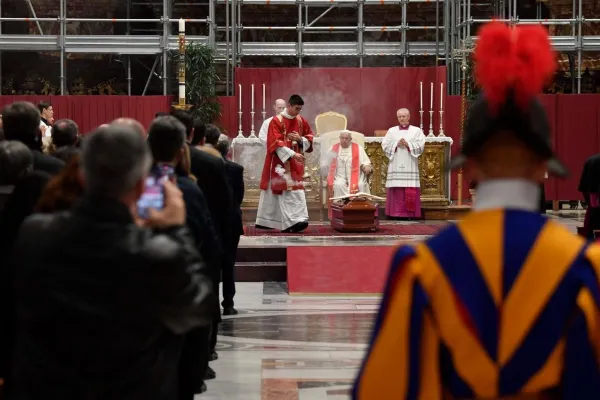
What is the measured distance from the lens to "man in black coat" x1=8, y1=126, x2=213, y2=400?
3.14 metres

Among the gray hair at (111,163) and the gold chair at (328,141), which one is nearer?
the gray hair at (111,163)

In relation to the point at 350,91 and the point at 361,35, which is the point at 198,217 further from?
the point at 361,35

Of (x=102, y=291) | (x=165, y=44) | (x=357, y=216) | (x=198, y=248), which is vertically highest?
(x=165, y=44)

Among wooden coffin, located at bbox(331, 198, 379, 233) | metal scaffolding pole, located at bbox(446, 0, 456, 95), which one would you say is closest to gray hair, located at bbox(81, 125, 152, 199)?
wooden coffin, located at bbox(331, 198, 379, 233)

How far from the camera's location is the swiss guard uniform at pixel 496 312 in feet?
7.94

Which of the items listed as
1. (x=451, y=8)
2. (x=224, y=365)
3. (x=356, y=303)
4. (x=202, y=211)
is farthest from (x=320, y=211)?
(x=202, y=211)

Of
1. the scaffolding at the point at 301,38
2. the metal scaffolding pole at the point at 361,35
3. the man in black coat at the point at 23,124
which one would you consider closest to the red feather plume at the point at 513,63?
the man in black coat at the point at 23,124

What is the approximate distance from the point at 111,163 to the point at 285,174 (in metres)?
13.0

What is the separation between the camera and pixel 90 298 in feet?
10.3

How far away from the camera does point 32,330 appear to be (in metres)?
3.22

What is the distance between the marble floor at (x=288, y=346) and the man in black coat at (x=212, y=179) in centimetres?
103

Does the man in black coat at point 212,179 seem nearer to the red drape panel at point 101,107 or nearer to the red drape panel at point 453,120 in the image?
the red drape panel at point 101,107

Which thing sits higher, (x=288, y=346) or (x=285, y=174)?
(x=285, y=174)

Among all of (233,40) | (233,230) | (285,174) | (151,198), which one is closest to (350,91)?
(233,40)
